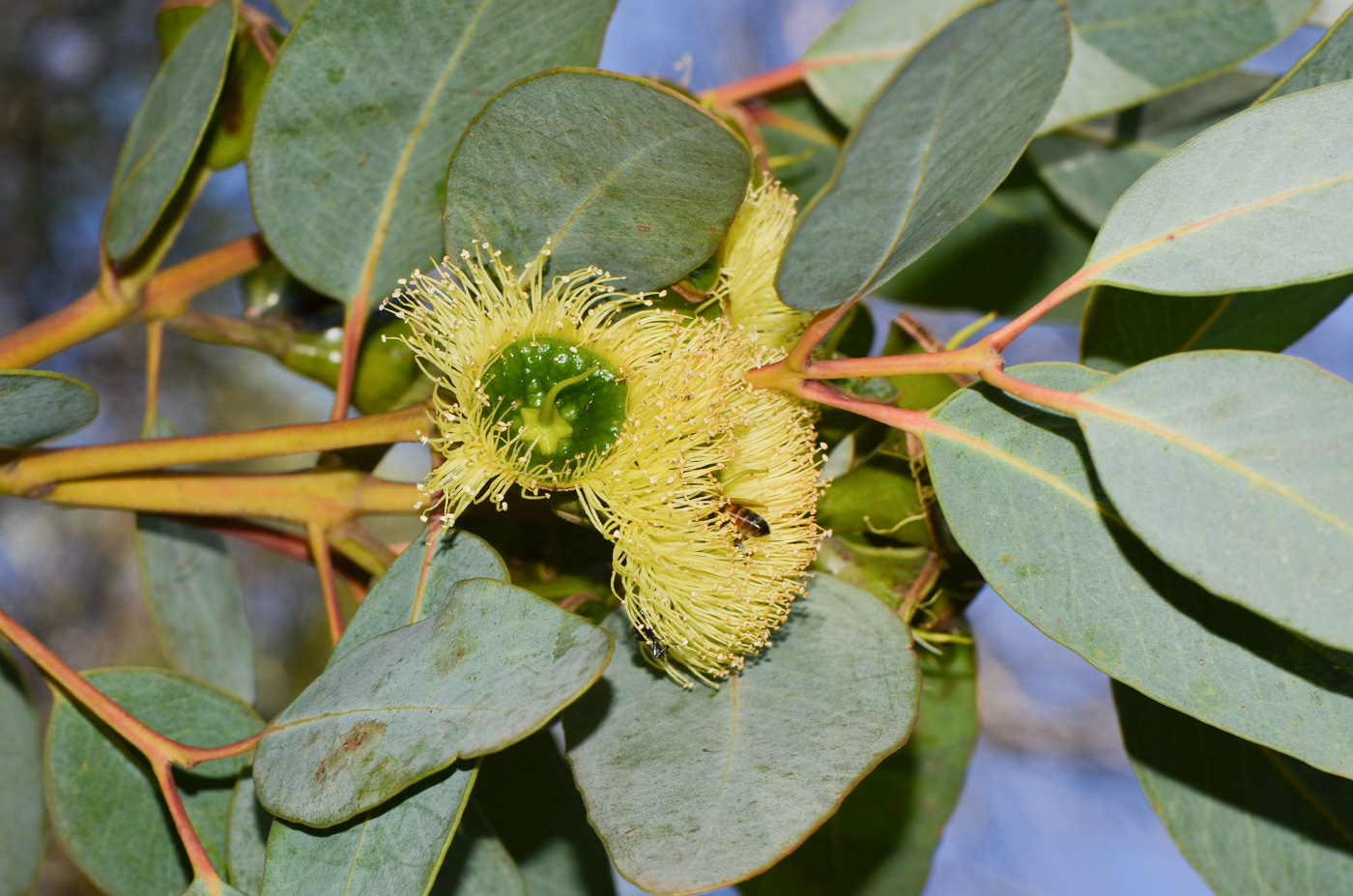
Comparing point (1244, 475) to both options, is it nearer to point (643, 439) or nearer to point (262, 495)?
point (643, 439)

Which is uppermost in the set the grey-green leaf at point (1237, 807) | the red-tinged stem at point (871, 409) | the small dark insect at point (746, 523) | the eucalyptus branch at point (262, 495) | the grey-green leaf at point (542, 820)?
the eucalyptus branch at point (262, 495)

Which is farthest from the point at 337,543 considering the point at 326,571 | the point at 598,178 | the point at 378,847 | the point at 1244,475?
the point at 1244,475

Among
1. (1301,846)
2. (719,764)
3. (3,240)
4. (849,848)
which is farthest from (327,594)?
(3,240)

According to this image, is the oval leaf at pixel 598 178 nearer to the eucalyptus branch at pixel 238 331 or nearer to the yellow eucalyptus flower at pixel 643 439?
the yellow eucalyptus flower at pixel 643 439

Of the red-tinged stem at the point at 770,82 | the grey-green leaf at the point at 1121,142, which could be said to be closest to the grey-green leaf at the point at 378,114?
Answer: the red-tinged stem at the point at 770,82

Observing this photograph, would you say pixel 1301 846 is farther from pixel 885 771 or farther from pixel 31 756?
pixel 31 756

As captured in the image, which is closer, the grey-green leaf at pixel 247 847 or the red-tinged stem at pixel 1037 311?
the red-tinged stem at pixel 1037 311
